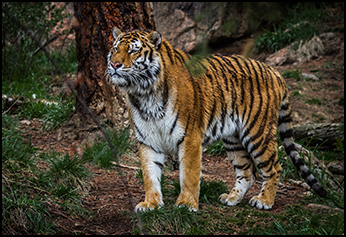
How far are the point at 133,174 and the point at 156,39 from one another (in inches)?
83.2

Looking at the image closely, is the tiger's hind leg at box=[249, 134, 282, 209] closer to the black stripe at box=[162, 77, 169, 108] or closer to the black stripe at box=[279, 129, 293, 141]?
the black stripe at box=[279, 129, 293, 141]

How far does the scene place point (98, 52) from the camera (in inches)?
197

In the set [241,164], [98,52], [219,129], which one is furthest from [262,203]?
[98,52]

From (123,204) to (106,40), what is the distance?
7.82 ft

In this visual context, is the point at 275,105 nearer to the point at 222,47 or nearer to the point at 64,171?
the point at 64,171

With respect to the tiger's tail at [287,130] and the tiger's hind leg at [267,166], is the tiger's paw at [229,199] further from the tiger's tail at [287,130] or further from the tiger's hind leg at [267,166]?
the tiger's tail at [287,130]

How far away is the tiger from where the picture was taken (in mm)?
3555

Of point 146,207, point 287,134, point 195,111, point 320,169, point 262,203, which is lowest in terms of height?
point 320,169

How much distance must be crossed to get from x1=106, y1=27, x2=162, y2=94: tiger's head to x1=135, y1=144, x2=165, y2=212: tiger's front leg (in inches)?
27.2

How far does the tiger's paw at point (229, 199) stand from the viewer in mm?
4102

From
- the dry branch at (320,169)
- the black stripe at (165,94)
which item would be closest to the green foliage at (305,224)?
the dry branch at (320,169)

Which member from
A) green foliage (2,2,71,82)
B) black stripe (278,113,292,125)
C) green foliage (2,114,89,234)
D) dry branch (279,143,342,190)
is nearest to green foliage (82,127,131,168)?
green foliage (2,114,89,234)

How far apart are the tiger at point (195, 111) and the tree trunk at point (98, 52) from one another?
1.12 m

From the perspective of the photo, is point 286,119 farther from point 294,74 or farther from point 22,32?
point 22,32
